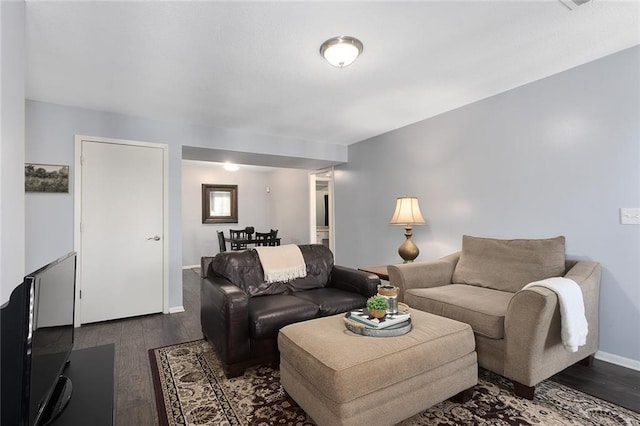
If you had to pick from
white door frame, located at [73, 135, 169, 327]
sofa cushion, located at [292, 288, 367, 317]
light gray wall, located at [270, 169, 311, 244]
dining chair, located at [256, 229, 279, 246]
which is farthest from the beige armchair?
light gray wall, located at [270, 169, 311, 244]

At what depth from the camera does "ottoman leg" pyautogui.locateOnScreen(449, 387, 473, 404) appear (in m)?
1.91

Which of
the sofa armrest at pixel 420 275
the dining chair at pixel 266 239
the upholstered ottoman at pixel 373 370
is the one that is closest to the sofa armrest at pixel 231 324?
the upholstered ottoman at pixel 373 370

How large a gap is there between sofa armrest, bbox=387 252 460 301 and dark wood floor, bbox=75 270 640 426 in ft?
3.55

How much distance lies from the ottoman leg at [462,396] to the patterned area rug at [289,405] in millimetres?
30

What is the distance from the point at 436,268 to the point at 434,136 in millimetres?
1712

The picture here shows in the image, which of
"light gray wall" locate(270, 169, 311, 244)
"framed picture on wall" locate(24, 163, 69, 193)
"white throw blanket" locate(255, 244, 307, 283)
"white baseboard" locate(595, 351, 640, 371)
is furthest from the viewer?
"light gray wall" locate(270, 169, 311, 244)

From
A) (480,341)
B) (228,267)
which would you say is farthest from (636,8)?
(228,267)

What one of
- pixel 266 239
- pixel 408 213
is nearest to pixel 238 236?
pixel 266 239

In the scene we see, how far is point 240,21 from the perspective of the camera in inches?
77.7

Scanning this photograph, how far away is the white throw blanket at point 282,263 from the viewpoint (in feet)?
9.52

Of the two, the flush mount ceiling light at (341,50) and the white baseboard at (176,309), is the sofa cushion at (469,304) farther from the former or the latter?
the white baseboard at (176,309)

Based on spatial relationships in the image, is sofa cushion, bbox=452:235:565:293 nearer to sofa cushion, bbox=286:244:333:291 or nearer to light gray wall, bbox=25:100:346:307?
sofa cushion, bbox=286:244:333:291

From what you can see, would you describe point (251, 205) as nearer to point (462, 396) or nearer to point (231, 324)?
point (231, 324)

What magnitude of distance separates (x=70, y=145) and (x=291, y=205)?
449 cm
